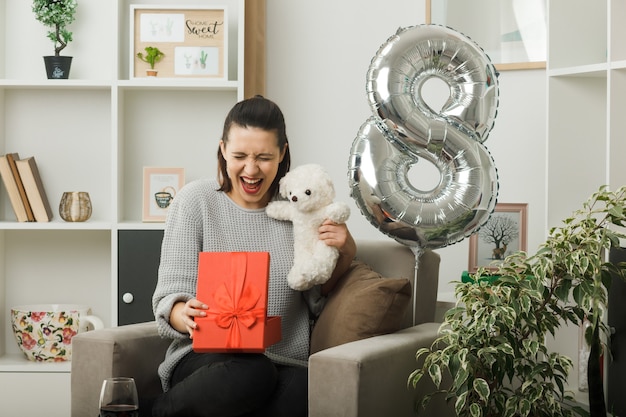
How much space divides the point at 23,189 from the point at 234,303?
4.71ft

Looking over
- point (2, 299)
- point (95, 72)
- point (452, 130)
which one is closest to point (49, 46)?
point (95, 72)

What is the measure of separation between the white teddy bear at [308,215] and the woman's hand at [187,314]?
→ 0.29m

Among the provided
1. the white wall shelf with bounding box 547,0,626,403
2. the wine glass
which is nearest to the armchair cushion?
the white wall shelf with bounding box 547,0,626,403

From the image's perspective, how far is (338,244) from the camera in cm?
225

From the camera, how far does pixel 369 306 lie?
6.84ft

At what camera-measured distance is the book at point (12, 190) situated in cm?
308

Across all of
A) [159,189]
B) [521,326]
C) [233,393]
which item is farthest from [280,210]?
[159,189]

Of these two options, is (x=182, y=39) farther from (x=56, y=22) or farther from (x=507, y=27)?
(x=507, y=27)

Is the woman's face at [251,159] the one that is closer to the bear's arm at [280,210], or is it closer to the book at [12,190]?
the bear's arm at [280,210]

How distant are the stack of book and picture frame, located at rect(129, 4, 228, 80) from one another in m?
0.54

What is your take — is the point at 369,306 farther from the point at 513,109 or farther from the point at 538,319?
the point at 513,109

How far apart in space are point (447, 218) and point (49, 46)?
5.86ft

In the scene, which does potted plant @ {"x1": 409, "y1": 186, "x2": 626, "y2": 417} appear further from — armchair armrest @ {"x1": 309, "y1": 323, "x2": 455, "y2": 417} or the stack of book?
the stack of book

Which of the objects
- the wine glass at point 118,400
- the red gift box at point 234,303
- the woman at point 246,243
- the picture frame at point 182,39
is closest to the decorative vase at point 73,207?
the picture frame at point 182,39
